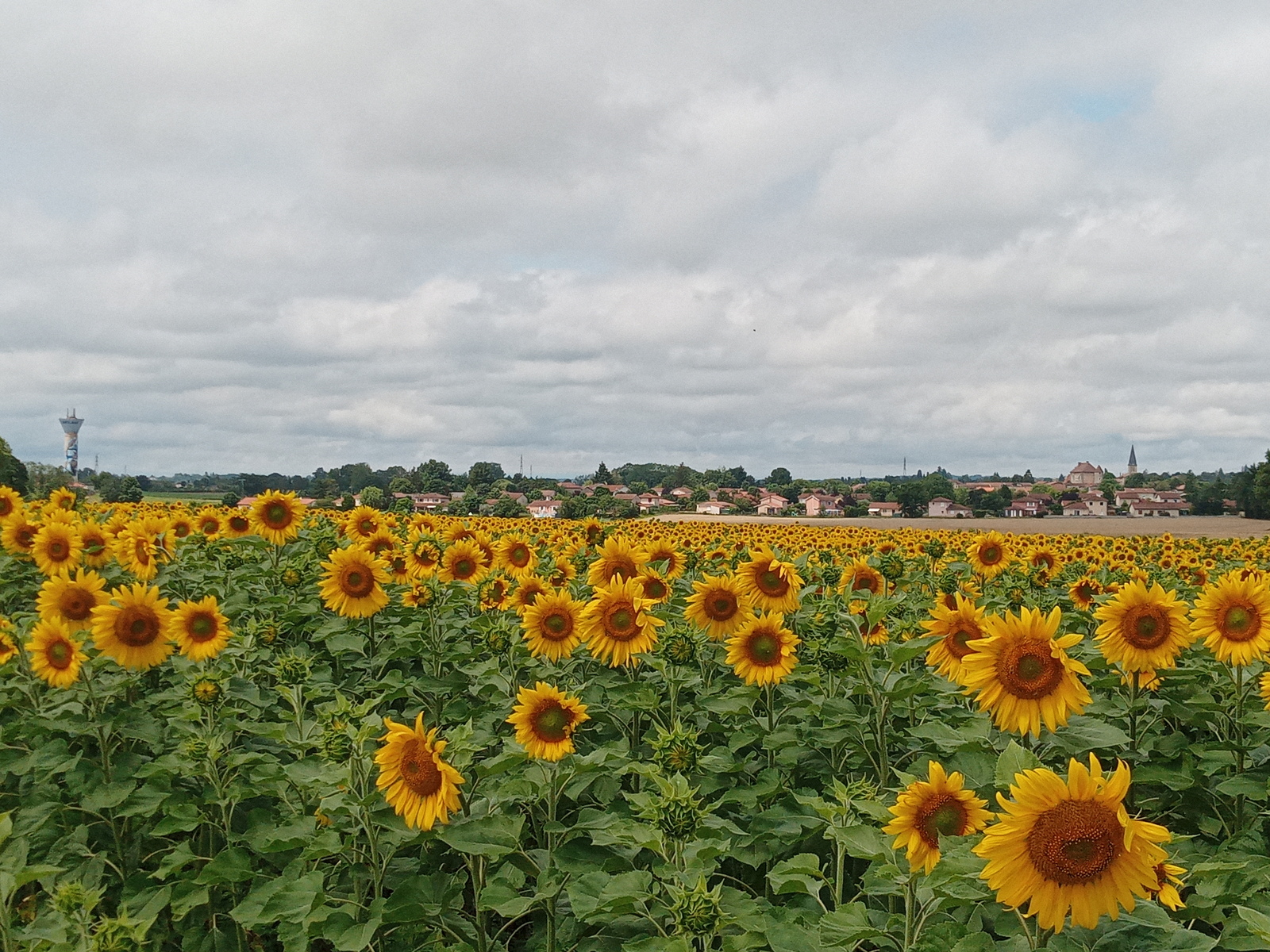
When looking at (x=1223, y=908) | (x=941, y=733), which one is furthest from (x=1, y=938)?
(x=1223, y=908)

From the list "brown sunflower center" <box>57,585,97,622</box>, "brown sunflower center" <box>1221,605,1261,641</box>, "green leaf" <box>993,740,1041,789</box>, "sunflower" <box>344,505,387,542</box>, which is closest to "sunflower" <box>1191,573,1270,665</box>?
"brown sunflower center" <box>1221,605,1261,641</box>

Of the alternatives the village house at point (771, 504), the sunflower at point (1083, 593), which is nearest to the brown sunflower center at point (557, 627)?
the sunflower at point (1083, 593)

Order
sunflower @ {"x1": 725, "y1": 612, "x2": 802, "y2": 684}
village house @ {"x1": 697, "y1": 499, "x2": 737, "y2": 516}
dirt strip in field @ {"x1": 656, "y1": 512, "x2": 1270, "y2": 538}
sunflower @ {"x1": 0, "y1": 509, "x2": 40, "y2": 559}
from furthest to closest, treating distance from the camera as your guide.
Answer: village house @ {"x1": 697, "y1": 499, "x2": 737, "y2": 516} < dirt strip in field @ {"x1": 656, "y1": 512, "x2": 1270, "y2": 538} < sunflower @ {"x1": 0, "y1": 509, "x2": 40, "y2": 559} < sunflower @ {"x1": 725, "y1": 612, "x2": 802, "y2": 684}

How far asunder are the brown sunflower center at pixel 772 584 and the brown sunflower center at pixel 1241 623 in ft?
7.74

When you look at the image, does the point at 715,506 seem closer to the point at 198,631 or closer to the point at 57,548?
the point at 57,548

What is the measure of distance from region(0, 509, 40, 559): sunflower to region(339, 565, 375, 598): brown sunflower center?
4.16m

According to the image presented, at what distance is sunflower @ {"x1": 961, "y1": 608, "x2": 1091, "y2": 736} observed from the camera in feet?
11.0

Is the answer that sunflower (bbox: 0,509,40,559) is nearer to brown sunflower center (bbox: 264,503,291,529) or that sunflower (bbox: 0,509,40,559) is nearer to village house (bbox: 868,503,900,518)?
brown sunflower center (bbox: 264,503,291,529)

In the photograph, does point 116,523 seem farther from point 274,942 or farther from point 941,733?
point 941,733

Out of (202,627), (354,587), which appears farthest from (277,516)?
(202,627)

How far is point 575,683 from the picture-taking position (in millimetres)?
5188

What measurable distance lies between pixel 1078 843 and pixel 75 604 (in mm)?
5788

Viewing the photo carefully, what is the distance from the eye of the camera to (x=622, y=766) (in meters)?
3.94

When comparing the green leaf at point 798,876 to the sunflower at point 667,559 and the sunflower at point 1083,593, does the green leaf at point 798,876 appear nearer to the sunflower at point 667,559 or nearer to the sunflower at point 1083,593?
the sunflower at point 667,559
